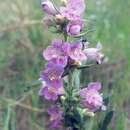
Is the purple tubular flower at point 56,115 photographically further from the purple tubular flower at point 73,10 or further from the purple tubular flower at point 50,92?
the purple tubular flower at point 73,10

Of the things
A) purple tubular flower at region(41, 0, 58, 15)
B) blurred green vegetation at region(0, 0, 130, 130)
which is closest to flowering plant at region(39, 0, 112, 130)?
purple tubular flower at region(41, 0, 58, 15)

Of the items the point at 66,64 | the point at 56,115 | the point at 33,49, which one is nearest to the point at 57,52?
the point at 66,64

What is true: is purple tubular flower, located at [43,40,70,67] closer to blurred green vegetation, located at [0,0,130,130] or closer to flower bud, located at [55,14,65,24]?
flower bud, located at [55,14,65,24]

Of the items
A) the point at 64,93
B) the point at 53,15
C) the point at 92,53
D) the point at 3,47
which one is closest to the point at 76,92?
the point at 64,93

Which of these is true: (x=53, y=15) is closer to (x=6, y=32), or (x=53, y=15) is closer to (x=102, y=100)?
(x=102, y=100)

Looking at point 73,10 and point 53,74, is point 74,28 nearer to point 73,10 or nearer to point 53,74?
point 73,10
